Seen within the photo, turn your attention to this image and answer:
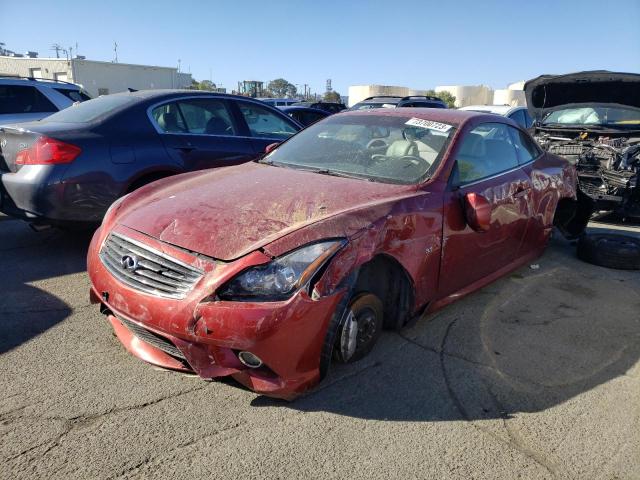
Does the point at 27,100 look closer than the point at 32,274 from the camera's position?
No

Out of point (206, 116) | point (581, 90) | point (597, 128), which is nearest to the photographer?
point (206, 116)

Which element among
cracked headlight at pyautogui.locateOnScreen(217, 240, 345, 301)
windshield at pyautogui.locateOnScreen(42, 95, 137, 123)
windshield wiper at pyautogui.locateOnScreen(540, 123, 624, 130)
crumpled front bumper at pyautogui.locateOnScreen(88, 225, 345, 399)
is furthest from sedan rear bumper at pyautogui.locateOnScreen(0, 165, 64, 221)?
windshield wiper at pyautogui.locateOnScreen(540, 123, 624, 130)

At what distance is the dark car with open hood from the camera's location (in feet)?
21.1

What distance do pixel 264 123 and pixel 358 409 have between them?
13.7 ft

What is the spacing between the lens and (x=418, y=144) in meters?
3.49

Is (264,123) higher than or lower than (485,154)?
higher

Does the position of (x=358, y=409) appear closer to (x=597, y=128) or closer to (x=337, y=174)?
(x=337, y=174)

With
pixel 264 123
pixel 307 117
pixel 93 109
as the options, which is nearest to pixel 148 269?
pixel 93 109

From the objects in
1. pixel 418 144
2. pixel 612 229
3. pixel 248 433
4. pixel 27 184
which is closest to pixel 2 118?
pixel 27 184

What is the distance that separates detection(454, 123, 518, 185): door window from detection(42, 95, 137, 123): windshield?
130 inches

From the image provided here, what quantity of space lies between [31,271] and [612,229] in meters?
7.04

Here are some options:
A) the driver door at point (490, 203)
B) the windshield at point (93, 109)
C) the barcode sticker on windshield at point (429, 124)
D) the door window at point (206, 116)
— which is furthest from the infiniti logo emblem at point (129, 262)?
the door window at point (206, 116)

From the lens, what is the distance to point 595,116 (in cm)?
754

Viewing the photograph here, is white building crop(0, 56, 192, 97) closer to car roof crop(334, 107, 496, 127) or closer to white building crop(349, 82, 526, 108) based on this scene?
white building crop(349, 82, 526, 108)
